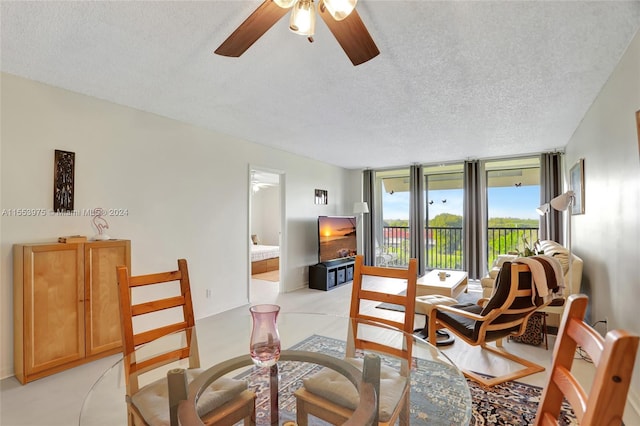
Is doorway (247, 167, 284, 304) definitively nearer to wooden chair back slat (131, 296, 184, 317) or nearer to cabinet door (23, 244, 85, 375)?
cabinet door (23, 244, 85, 375)

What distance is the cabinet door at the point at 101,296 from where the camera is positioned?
2721 mm

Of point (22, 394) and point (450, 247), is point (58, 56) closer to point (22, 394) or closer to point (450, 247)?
point (22, 394)

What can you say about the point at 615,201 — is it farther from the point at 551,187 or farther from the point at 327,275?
the point at 327,275

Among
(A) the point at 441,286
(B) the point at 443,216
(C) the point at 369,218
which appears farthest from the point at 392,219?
(A) the point at 441,286

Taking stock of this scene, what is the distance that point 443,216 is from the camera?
678 centimetres

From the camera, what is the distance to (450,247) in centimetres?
677

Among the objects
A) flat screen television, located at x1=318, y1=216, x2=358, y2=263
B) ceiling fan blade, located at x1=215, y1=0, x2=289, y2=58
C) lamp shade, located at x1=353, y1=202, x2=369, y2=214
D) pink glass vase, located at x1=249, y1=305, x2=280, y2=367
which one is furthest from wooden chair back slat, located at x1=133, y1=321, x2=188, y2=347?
lamp shade, located at x1=353, y1=202, x2=369, y2=214

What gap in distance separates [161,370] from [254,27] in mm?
1875

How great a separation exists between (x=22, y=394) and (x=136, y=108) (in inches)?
104

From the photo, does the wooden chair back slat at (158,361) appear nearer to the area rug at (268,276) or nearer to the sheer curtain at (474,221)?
the area rug at (268,276)

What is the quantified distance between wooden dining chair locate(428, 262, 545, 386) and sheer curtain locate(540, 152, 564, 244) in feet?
12.1

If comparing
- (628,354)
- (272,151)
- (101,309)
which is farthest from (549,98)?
(101,309)

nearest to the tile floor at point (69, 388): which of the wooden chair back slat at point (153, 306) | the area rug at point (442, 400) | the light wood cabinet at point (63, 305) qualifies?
the light wood cabinet at point (63, 305)

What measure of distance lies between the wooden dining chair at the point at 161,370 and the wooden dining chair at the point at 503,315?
1.80 m
